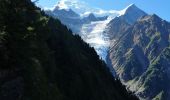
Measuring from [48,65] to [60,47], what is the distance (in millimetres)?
32154

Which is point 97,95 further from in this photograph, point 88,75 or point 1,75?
point 1,75

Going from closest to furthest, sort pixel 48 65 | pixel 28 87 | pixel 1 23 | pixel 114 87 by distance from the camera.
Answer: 1. pixel 1 23
2. pixel 28 87
3. pixel 48 65
4. pixel 114 87

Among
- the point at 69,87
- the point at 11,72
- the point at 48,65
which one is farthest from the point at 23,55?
the point at 69,87

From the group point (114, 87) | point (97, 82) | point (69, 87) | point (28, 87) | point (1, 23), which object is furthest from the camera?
point (114, 87)

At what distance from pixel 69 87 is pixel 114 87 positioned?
52.0 metres

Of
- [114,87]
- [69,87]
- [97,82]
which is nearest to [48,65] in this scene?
[69,87]

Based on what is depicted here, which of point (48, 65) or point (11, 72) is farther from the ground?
point (48, 65)

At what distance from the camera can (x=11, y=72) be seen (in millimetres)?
46594

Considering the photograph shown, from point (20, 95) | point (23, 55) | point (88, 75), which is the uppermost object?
point (88, 75)

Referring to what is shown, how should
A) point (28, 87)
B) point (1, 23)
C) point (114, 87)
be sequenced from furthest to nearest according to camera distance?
1. point (114, 87)
2. point (28, 87)
3. point (1, 23)

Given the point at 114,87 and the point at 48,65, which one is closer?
the point at 48,65

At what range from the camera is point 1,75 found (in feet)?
147

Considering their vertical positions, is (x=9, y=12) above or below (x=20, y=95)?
above

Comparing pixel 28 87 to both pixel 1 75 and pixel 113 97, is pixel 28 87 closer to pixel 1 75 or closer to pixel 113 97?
pixel 1 75
